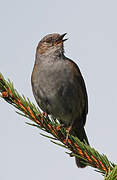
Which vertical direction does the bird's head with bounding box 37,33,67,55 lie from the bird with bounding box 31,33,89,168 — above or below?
above

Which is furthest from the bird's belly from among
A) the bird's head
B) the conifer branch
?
the conifer branch

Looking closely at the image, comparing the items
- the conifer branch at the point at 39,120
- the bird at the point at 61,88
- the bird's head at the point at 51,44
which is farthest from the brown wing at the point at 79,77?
the conifer branch at the point at 39,120

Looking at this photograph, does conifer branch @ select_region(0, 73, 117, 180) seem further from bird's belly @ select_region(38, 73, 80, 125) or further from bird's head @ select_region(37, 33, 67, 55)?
bird's head @ select_region(37, 33, 67, 55)

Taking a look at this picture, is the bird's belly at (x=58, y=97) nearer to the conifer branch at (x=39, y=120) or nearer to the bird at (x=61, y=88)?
the bird at (x=61, y=88)

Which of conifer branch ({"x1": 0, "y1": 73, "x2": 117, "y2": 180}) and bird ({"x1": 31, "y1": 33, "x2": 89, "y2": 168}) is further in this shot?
bird ({"x1": 31, "y1": 33, "x2": 89, "y2": 168})

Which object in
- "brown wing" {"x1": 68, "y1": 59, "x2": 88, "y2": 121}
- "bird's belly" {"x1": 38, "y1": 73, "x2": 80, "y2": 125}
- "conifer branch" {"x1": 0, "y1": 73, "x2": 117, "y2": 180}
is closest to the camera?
Answer: "conifer branch" {"x1": 0, "y1": 73, "x2": 117, "y2": 180}

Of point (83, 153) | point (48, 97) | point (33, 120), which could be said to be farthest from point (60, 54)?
point (83, 153)

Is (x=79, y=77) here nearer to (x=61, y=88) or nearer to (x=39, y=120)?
(x=61, y=88)

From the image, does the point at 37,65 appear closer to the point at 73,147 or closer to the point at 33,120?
the point at 33,120

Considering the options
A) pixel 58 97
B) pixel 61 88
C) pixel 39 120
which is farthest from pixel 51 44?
pixel 39 120
